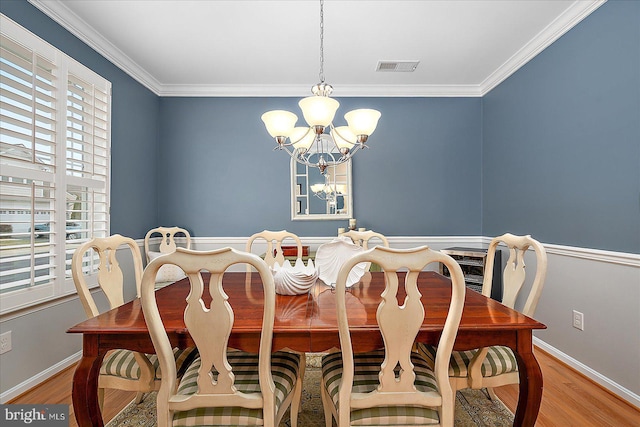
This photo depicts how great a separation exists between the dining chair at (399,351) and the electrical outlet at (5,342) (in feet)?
6.97

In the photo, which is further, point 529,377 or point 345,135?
point 345,135

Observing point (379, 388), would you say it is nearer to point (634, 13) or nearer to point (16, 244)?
point (16, 244)

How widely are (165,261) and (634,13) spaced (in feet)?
9.74

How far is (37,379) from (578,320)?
3.79 m

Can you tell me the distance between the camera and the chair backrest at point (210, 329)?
1.17 metres

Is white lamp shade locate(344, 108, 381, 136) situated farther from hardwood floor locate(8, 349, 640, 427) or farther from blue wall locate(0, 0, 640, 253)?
hardwood floor locate(8, 349, 640, 427)

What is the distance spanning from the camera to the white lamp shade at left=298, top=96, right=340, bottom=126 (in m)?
1.94

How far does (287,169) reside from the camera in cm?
415

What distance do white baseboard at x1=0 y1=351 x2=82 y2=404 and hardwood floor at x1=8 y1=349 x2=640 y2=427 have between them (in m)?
0.03

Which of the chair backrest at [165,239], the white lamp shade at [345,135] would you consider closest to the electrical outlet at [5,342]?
the chair backrest at [165,239]

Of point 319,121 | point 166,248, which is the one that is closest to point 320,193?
point 166,248

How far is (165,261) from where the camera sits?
116 cm

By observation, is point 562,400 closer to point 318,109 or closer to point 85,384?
point 318,109

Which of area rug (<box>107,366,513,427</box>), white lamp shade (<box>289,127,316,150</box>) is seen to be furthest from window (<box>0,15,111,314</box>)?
white lamp shade (<box>289,127,316,150</box>)
